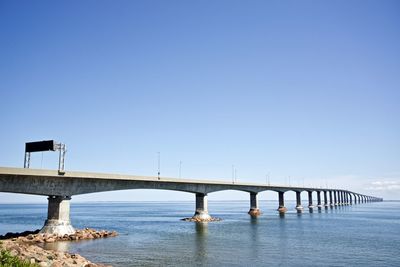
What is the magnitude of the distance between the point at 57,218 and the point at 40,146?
1095cm

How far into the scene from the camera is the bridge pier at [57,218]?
4831cm

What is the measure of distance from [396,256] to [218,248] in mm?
18922

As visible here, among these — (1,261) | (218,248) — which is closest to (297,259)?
→ (218,248)

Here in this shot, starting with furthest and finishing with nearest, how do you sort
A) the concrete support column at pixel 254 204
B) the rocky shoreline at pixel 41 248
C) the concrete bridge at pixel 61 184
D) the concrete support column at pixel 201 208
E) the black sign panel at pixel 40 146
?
the concrete support column at pixel 254 204 < the concrete support column at pixel 201 208 < the black sign panel at pixel 40 146 < the concrete bridge at pixel 61 184 < the rocky shoreline at pixel 41 248

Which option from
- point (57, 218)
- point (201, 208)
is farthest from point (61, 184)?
point (201, 208)

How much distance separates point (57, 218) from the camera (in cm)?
4903

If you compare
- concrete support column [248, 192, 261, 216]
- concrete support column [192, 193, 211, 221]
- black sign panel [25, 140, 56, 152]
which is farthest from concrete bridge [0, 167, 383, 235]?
concrete support column [248, 192, 261, 216]

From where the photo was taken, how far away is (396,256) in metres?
37.3

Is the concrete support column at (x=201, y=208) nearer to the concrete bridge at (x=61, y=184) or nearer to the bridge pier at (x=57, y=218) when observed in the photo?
the concrete bridge at (x=61, y=184)

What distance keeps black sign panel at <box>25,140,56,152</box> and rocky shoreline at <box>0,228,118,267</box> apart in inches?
465

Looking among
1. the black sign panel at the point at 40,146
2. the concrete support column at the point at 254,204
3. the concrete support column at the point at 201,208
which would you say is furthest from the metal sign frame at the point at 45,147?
the concrete support column at the point at 254,204

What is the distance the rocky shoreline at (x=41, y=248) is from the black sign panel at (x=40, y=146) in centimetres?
1180

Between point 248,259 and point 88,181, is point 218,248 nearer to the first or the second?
point 248,259

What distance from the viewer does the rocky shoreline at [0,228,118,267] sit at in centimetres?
2739
